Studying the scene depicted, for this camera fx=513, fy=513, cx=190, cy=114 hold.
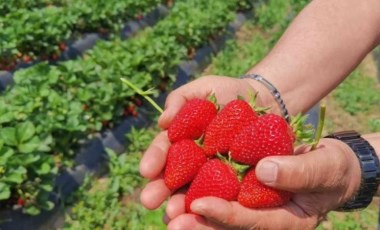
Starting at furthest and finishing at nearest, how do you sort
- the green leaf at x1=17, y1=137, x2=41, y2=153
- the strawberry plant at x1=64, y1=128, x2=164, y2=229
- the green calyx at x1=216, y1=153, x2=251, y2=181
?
the strawberry plant at x1=64, y1=128, x2=164, y2=229 → the green leaf at x1=17, y1=137, x2=41, y2=153 → the green calyx at x1=216, y1=153, x2=251, y2=181

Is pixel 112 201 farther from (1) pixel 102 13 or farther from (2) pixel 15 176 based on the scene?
(1) pixel 102 13

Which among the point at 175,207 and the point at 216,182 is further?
the point at 175,207

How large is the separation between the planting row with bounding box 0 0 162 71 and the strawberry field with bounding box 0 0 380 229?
1 centimetres

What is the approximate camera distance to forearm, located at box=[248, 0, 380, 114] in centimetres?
275

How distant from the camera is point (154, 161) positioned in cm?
214

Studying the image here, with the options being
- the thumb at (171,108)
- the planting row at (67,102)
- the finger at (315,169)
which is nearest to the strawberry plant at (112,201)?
the planting row at (67,102)

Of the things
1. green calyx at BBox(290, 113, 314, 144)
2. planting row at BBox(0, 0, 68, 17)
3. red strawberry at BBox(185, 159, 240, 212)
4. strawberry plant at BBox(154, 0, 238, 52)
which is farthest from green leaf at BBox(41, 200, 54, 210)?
planting row at BBox(0, 0, 68, 17)

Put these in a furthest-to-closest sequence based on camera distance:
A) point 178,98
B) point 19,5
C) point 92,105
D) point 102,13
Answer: point 102,13, point 19,5, point 92,105, point 178,98

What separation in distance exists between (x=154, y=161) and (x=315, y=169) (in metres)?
0.66

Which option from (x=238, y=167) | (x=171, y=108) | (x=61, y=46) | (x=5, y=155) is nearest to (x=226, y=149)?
(x=238, y=167)

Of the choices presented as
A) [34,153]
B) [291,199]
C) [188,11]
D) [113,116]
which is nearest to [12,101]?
[34,153]

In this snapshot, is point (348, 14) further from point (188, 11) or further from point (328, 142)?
point (188, 11)

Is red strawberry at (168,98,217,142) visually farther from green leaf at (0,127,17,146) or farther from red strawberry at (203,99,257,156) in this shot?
green leaf at (0,127,17,146)

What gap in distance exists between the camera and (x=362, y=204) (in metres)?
2.25
